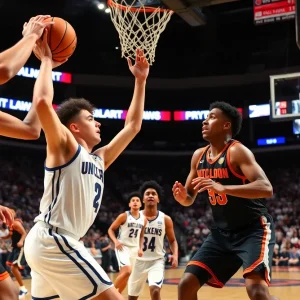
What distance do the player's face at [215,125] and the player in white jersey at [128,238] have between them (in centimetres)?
325

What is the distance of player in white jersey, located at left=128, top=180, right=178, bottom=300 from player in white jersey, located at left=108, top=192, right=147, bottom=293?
0.11 metres

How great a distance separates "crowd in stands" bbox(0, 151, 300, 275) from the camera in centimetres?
1825

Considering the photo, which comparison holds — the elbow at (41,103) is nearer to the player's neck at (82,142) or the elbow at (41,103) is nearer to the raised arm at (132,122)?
the player's neck at (82,142)

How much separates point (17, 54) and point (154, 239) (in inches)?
218

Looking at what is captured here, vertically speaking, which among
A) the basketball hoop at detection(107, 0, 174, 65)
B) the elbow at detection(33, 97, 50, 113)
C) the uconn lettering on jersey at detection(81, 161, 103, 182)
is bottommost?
the uconn lettering on jersey at detection(81, 161, 103, 182)

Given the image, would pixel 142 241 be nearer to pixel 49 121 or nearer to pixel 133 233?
pixel 133 233

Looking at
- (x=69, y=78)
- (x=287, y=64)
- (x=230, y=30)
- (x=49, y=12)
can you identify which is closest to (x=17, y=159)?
(x=69, y=78)

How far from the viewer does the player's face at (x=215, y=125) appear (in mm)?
4727

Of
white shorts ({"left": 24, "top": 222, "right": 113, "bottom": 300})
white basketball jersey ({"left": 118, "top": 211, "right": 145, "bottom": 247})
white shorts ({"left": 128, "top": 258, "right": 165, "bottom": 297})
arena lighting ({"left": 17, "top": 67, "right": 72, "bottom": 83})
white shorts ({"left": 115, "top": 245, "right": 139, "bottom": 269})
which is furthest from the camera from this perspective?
arena lighting ({"left": 17, "top": 67, "right": 72, "bottom": 83})

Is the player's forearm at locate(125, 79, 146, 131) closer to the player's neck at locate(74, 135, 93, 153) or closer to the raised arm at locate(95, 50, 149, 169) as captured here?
the raised arm at locate(95, 50, 149, 169)

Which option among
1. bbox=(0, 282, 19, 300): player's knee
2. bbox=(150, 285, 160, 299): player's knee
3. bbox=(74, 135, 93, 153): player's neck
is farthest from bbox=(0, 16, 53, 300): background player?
bbox=(150, 285, 160, 299): player's knee

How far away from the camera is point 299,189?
23.8 metres

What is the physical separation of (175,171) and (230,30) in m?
7.72

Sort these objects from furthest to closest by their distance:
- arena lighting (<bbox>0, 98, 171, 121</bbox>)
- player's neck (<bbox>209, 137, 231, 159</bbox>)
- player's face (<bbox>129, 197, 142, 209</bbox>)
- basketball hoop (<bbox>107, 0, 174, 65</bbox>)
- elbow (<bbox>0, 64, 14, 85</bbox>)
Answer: arena lighting (<bbox>0, 98, 171, 121</bbox>) < player's face (<bbox>129, 197, 142, 209</bbox>) < basketball hoop (<bbox>107, 0, 174, 65</bbox>) < player's neck (<bbox>209, 137, 231, 159</bbox>) < elbow (<bbox>0, 64, 14, 85</bbox>)
